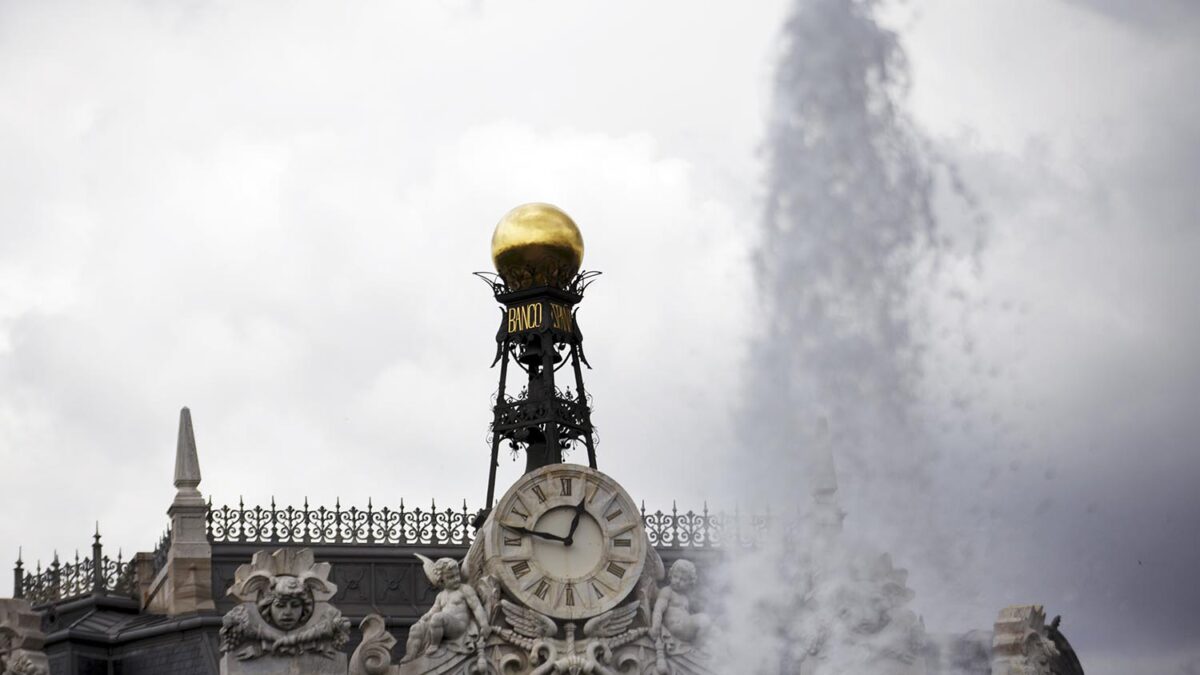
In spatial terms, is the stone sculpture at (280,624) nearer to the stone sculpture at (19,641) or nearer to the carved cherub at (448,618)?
the carved cherub at (448,618)

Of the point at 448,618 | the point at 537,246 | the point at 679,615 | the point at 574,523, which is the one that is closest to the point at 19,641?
the point at 448,618

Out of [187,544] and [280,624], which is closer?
[280,624]

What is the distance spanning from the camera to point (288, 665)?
3481 cm

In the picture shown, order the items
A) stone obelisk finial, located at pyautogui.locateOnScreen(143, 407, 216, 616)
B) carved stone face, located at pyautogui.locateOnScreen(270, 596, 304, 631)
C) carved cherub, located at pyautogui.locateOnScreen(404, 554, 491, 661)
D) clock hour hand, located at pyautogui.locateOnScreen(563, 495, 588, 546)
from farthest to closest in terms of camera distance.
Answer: stone obelisk finial, located at pyautogui.locateOnScreen(143, 407, 216, 616) → clock hour hand, located at pyautogui.locateOnScreen(563, 495, 588, 546) → carved cherub, located at pyautogui.locateOnScreen(404, 554, 491, 661) → carved stone face, located at pyautogui.locateOnScreen(270, 596, 304, 631)

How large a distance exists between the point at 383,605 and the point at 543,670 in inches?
326

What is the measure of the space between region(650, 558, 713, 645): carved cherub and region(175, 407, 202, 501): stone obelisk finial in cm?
972

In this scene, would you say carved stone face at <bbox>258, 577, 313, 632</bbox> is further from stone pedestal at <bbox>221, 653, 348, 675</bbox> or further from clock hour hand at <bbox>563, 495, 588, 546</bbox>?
clock hour hand at <bbox>563, 495, 588, 546</bbox>

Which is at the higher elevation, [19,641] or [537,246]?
[537,246]

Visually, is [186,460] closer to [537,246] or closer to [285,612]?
[537,246]

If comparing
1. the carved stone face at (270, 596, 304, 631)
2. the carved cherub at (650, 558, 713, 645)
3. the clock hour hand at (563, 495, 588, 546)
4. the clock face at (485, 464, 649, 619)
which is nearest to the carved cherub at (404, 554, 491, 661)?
the clock face at (485, 464, 649, 619)

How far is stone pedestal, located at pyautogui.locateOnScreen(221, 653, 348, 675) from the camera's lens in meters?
34.6

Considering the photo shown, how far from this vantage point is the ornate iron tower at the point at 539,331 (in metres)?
44.1

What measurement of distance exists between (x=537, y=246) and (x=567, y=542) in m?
8.59

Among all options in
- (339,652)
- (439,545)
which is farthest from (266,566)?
(439,545)
